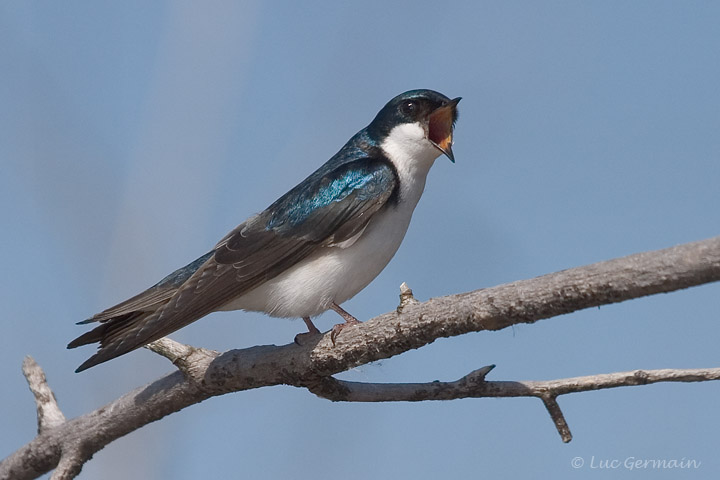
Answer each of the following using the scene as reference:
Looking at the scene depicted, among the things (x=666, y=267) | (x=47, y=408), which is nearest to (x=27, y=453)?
(x=47, y=408)

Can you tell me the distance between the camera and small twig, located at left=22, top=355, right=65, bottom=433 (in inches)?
150

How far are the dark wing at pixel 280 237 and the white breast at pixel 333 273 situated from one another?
0.05 meters

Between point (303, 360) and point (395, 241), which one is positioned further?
point (395, 241)

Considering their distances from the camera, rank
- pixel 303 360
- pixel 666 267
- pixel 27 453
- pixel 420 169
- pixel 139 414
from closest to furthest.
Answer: pixel 666 267 → pixel 303 360 → pixel 139 414 → pixel 27 453 → pixel 420 169

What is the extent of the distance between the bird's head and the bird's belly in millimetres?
505

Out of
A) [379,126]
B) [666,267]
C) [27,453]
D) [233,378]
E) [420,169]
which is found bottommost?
[666,267]

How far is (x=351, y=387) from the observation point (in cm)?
328

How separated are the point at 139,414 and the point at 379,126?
6.22 ft

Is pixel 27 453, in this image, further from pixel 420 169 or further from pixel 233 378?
pixel 420 169

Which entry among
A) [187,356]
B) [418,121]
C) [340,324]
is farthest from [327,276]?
[418,121]

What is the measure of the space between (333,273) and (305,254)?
0.52 ft

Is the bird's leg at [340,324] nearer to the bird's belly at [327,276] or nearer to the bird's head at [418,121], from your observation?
the bird's belly at [327,276]

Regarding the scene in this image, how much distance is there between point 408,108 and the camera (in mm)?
4535

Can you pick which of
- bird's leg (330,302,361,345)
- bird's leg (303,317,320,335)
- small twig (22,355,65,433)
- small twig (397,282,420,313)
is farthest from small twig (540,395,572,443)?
small twig (22,355,65,433)
